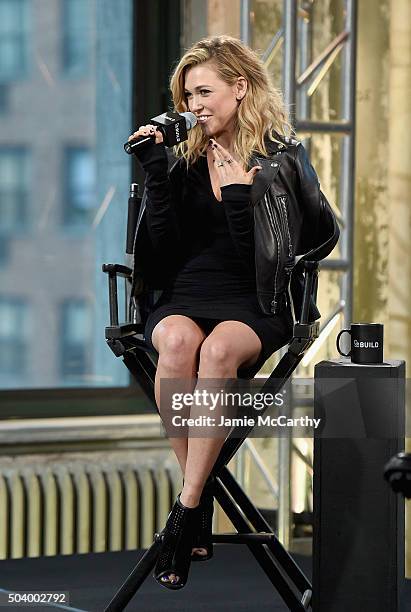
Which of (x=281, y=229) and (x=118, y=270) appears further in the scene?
(x=118, y=270)

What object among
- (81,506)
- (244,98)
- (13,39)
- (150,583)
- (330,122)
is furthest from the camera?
(13,39)

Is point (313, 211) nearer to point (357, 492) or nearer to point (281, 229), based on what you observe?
point (281, 229)

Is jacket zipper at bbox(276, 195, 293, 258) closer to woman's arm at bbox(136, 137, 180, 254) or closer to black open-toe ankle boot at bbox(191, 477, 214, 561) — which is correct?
woman's arm at bbox(136, 137, 180, 254)

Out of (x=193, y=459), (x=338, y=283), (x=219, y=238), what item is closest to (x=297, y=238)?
(x=219, y=238)

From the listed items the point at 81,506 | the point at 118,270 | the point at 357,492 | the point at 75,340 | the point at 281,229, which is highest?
the point at 281,229

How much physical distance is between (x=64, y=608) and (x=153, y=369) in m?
0.70

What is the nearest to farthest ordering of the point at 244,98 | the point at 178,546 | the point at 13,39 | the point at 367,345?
the point at 178,546
the point at 367,345
the point at 244,98
the point at 13,39

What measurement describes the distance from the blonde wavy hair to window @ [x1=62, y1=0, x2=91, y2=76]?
4.45ft

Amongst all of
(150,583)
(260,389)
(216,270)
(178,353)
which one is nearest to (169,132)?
(216,270)

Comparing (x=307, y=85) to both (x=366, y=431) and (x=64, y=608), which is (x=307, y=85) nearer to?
(x=366, y=431)

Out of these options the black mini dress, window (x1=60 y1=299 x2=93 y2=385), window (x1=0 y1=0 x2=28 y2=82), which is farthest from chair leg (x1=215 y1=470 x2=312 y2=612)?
window (x1=0 y1=0 x2=28 y2=82)

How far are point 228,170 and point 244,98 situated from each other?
23 cm

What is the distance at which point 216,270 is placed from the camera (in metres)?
2.91

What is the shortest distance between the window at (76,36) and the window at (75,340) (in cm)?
85
